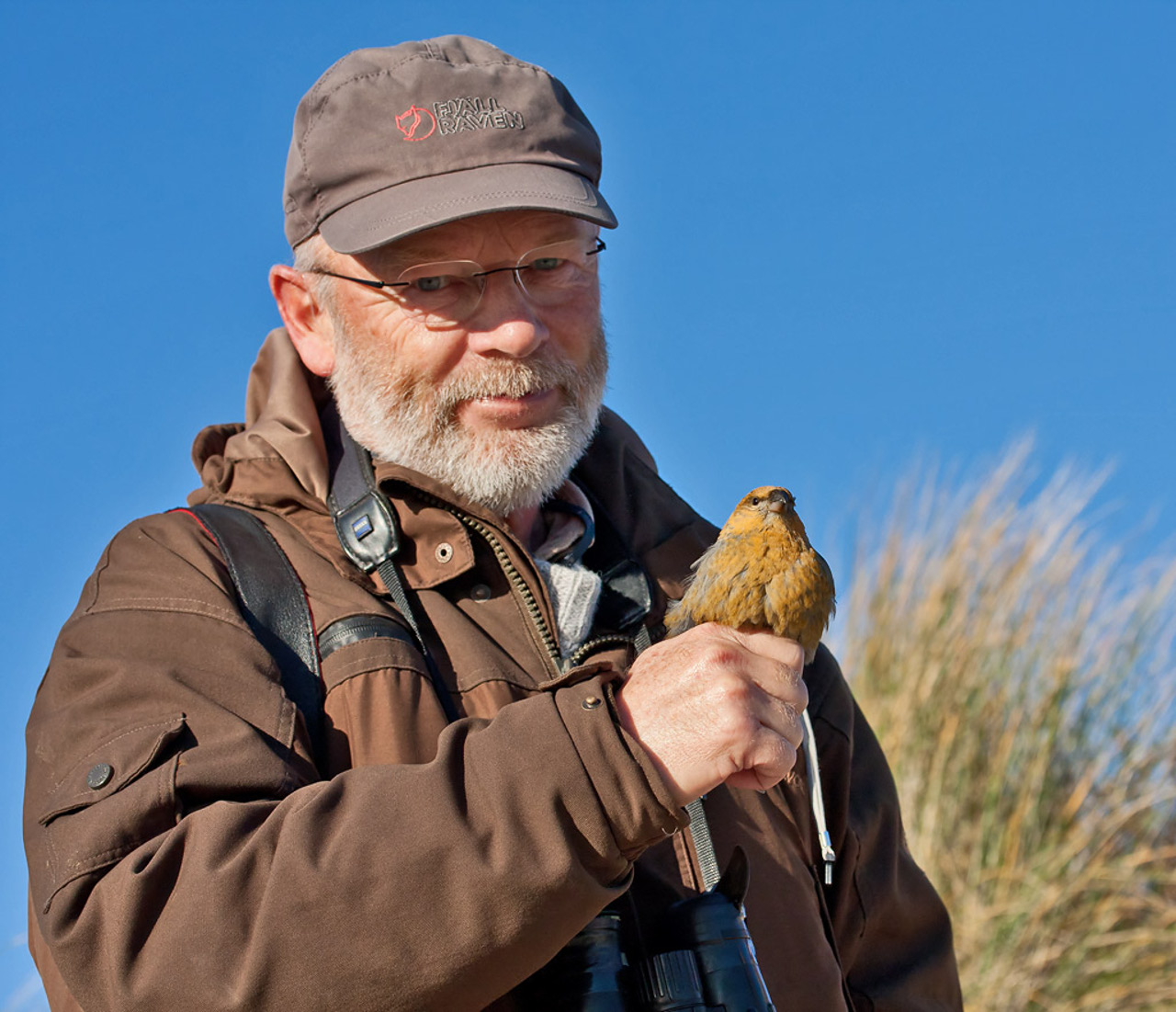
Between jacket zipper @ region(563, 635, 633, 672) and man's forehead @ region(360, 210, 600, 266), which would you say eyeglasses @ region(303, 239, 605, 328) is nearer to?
man's forehead @ region(360, 210, 600, 266)

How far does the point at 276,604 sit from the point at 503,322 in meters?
0.85

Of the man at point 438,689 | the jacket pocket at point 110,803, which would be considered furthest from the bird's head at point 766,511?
the jacket pocket at point 110,803

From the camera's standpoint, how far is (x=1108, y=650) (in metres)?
7.71

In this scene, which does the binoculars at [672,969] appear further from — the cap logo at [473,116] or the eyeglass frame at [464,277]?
the cap logo at [473,116]

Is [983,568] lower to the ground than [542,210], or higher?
higher

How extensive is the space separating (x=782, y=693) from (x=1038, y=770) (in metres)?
5.56

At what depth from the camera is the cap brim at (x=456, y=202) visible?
9.77ft

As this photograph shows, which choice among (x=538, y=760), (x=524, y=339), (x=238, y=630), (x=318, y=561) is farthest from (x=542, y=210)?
(x=538, y=760)

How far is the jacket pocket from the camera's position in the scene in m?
2.20

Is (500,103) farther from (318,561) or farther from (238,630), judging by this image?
(238,630)

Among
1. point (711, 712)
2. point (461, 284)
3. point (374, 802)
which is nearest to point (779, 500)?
point (461, 284)

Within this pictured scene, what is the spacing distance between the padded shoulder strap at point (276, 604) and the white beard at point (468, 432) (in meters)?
0.43

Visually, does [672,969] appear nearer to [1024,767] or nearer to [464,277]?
[464,277]

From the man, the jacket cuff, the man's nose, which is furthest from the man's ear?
the jacket cuff
